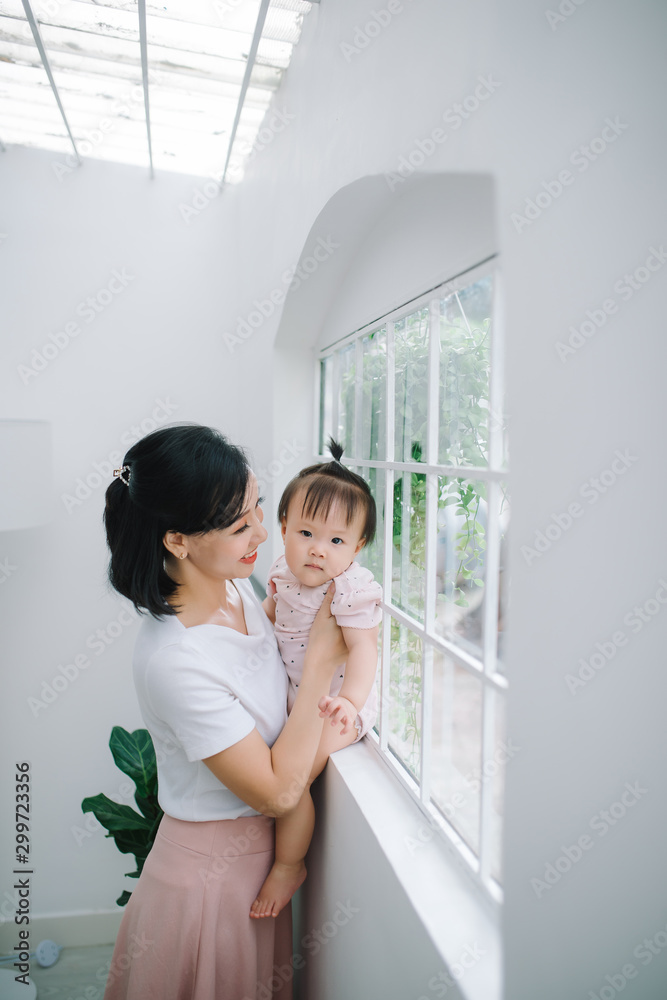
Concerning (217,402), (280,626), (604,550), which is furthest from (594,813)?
(217,402)

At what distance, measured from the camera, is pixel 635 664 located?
2.07 ft

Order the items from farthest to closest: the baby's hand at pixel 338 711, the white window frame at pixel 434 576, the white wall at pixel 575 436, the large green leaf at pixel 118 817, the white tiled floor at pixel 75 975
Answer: the white tiled floor at pixel 75 975 → the large green leaf at pixel 118 817 → the baby's hand at pixel 338 711 → the white window frame at pixel 434 576 → the white wall at pixel 575 436

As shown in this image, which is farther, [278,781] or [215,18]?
→ [215,18]

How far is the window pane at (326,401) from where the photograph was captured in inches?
80.0

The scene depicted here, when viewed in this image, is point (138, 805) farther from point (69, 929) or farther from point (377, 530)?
point (377, 530)

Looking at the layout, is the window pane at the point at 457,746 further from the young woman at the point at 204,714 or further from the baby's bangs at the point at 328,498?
the baby's bangs at the point at 328,498

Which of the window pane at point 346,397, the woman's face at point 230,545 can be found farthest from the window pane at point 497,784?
the window pane at point 346,397

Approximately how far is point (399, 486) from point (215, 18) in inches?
62.8

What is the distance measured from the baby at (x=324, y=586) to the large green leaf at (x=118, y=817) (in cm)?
85

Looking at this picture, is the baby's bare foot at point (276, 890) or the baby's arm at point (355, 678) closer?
the baby's arm at point (355, 678)

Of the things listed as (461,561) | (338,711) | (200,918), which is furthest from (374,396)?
(200,918)

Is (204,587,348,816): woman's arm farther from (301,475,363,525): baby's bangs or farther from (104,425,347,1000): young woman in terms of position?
(301,475,363,525): baby's bangs

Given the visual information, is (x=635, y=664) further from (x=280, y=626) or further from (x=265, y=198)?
(x=265, y=198)

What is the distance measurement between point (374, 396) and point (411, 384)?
26cm
